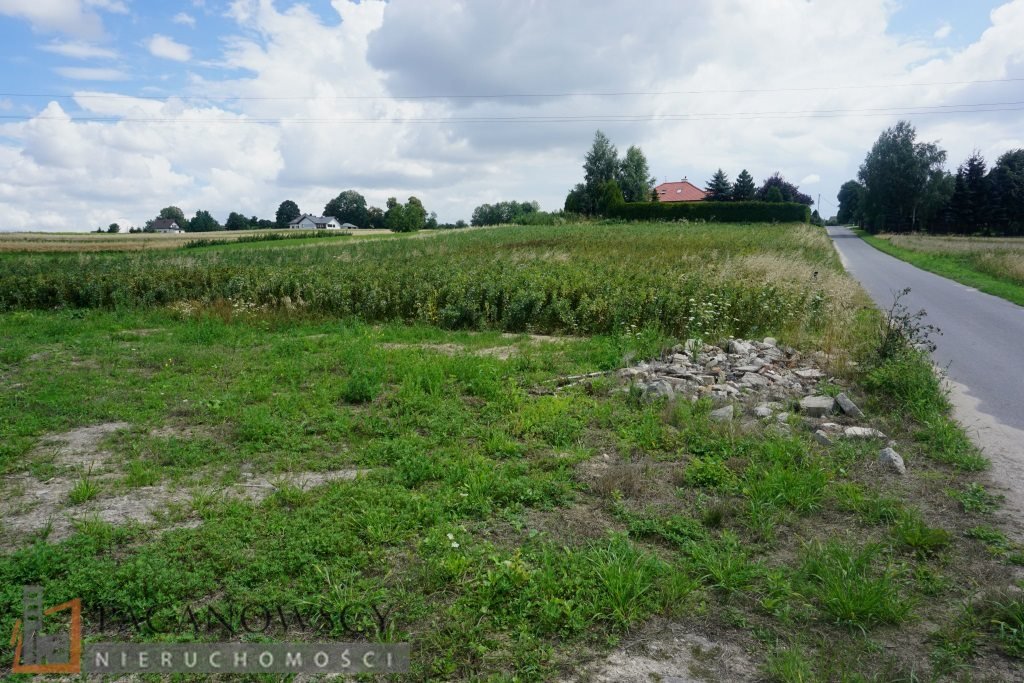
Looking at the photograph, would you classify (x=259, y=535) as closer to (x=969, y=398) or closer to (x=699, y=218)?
(x=969, y=398)

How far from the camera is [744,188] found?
81438mm

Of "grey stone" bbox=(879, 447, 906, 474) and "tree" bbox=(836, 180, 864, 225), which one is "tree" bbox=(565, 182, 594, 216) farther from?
"grey stone" bbox=(879, 447, 906, 474)

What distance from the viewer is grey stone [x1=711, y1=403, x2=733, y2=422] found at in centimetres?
585

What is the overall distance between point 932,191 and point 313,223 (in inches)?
4160

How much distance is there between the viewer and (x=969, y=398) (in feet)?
22.8

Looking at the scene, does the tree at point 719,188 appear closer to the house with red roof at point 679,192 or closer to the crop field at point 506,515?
the house with red roof at point 679,192

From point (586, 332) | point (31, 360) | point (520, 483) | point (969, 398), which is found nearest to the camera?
point (520, 483)

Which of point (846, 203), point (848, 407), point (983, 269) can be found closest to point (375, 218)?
point (846, 203)

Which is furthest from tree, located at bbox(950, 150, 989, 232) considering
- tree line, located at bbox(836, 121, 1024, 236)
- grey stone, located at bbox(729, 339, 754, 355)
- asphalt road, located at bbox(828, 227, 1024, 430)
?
grey stone, located at bbox(729, 339, 754, 355)

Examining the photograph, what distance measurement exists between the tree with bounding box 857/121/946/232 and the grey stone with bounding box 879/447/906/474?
233 feet

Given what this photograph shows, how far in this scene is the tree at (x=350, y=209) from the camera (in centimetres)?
12606

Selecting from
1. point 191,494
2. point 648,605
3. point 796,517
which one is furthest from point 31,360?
point 796,517

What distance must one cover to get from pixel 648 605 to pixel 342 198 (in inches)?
5370

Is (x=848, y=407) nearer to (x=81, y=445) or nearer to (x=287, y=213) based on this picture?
(x=81, y=445)
